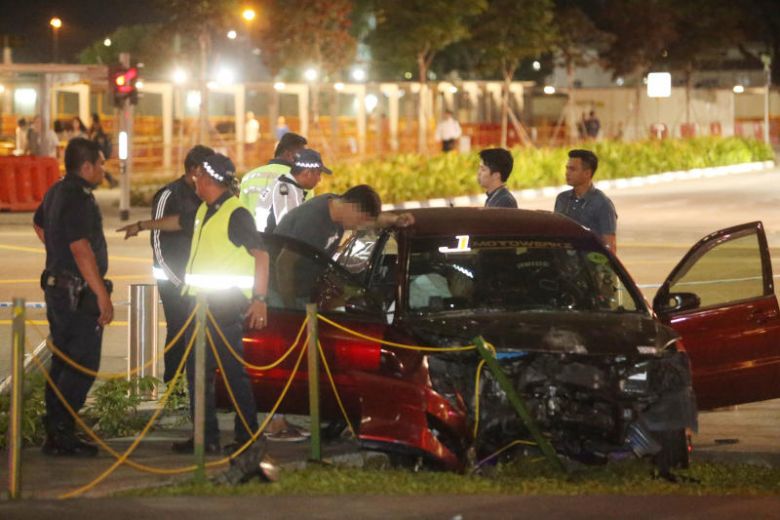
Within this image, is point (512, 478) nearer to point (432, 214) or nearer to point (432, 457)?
point (432, 457)

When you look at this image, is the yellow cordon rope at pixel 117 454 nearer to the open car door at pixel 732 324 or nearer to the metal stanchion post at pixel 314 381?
the metal stanchion post at pixel 314 381

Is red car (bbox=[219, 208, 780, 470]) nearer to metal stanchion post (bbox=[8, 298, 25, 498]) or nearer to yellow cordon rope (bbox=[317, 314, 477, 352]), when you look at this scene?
yellow cordon rope (bbox=[317, 314, 477, 352])

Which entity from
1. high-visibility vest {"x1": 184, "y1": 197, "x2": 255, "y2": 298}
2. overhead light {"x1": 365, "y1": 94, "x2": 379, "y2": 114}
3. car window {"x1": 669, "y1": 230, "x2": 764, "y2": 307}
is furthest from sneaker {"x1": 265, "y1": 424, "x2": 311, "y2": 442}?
overhead light {"x1": 365, "y1": 94, "x2": 379, "y2": 114}

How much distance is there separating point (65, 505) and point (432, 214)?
10.6ft

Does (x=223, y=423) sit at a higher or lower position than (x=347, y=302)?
lower

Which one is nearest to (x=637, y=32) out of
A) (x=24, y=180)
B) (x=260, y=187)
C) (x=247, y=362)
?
(x=24, y=180)

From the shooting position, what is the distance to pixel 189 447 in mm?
8750

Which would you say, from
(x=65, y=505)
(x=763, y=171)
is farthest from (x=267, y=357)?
(x=763, y=171)

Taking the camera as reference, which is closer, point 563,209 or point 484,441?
point 484,441

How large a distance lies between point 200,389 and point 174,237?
1959 mm

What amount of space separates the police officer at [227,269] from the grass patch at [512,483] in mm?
698

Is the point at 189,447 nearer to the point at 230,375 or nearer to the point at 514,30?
the point at 230,375

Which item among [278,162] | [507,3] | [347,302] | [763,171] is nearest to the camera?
[347,302]

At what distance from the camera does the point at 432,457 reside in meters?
8.01
